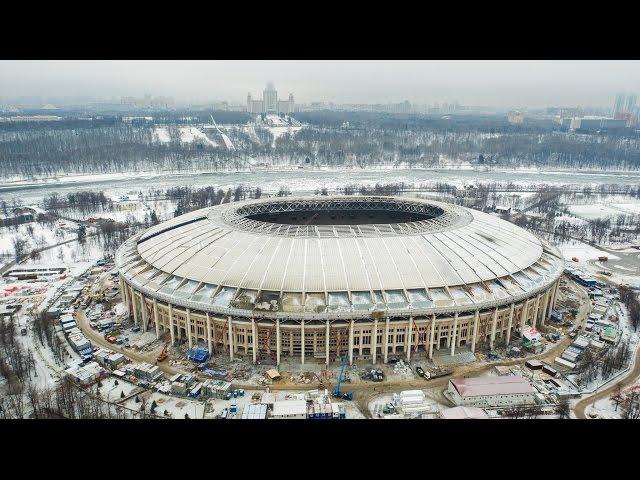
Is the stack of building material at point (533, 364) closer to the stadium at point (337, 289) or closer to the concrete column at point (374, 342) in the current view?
the stadium at point (337, 289)

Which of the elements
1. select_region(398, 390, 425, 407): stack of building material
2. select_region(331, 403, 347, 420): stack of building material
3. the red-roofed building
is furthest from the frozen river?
select_region(331, 403, 347, 420): stack of building material

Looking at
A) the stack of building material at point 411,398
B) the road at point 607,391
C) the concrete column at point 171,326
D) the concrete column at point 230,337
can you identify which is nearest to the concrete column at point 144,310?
the concrete column at point 171,326

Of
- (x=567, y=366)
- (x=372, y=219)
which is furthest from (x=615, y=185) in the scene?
(x=567, y=366)

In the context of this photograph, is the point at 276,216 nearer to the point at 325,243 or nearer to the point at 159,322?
the point at 325,243

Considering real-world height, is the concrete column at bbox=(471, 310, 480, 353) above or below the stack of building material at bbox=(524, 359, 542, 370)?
above

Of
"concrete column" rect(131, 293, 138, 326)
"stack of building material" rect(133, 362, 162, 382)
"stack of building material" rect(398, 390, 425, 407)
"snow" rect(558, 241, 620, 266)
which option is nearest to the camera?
"stack of building material" rect(398, 390, 425, 407)

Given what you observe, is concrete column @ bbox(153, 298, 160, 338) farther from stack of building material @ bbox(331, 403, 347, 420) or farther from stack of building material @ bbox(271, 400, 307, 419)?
stack of building material @ bbox(331, 403, 347, 420)
